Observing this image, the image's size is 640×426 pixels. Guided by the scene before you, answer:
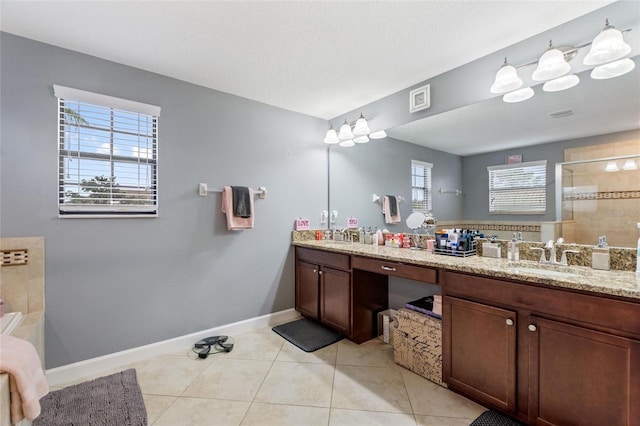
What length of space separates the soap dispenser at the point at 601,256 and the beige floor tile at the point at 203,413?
7.34 ft

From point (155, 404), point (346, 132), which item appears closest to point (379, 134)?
point (346, 132)

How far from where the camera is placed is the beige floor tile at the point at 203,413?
5.29ft

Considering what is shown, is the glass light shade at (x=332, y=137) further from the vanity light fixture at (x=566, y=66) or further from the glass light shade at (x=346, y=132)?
the vanity light fixture at (x=566, y=66)

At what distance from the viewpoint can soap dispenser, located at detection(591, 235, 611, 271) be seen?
1607mm

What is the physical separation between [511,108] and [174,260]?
9.52ft

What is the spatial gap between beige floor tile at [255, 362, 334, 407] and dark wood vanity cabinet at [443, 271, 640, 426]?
82 cm

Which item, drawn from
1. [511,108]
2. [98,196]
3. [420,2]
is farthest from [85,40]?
[511,108]

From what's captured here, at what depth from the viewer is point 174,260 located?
248 centimetres

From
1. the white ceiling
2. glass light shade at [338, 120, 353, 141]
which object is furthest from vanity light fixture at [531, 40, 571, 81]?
glass light shade at [338, 120, 353, 141]

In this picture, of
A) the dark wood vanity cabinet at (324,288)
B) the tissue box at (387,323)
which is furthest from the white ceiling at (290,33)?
the tissue box at (387,323)

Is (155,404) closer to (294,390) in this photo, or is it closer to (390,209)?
(294,390)

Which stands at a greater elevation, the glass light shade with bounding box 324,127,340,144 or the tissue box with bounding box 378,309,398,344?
the glass light shade with bounding box 324,127,340,144

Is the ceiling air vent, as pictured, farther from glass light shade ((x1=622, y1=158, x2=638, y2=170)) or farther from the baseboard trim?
the baseboard trim

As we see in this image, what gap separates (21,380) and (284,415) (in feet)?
4.11
